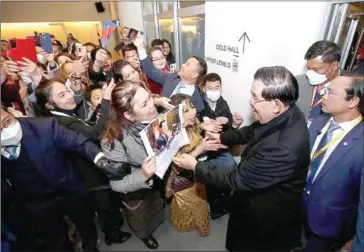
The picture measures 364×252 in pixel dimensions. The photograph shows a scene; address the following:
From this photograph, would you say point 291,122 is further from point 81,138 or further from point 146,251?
point 146,251

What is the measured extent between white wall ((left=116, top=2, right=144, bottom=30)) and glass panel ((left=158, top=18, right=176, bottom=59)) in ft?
3.75

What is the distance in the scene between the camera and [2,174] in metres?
1.33

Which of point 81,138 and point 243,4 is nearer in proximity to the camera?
point 81,138

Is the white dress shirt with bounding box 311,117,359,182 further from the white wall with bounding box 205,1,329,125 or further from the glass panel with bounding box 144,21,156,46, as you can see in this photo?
the glass panel with bounding box 144,21,156,46

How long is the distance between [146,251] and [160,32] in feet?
15.5

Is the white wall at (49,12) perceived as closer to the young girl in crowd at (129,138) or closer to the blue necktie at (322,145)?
the young girl in crowd at (129,138)

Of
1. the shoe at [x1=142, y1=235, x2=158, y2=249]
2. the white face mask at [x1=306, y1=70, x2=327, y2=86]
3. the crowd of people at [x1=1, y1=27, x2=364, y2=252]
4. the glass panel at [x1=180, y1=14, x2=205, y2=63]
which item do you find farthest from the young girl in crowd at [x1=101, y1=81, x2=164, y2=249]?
the glass panel at [x1=180, y1=14, x2=205, y2=63]

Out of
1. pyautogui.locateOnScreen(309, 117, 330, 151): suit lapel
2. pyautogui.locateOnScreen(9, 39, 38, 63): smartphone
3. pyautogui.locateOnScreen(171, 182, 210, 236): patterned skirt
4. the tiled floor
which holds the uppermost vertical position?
pyautogui.locateOnScreen(9, 39, 38, 63): smartphone

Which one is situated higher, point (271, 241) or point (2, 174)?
point (2, 174)

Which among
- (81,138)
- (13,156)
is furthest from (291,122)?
(13,156)

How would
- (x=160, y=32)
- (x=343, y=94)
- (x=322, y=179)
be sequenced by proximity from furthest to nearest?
(x=160, y=32), (x=322, y=179), (x=343, y=94)

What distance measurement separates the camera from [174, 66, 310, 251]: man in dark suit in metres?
1.14

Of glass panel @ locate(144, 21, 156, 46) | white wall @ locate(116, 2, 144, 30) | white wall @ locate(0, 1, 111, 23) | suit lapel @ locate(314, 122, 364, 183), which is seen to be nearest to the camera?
suit lapel @ locate(314, 122, 364, 183)

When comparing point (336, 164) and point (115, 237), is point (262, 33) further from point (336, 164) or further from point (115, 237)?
point (115, 237)
